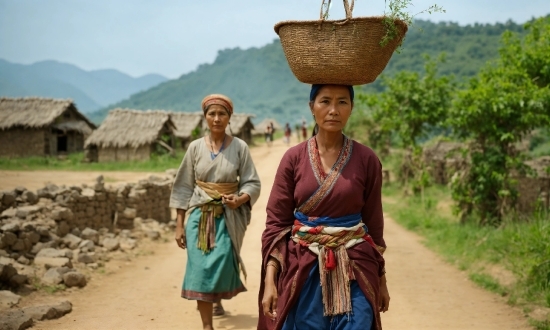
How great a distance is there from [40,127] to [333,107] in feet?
78.1

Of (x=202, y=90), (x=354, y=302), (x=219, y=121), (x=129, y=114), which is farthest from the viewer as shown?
(x=202, y=90)

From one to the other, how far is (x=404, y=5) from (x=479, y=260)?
6.11m

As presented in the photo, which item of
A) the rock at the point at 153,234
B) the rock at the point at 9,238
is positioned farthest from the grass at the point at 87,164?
the rock at the point at 9,238

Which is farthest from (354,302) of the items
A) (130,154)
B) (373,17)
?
(130,154)

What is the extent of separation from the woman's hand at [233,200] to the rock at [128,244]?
14.8 ft

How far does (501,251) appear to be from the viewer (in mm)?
8164

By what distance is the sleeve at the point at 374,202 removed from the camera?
3.28 meters

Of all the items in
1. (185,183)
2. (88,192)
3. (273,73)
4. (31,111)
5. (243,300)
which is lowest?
(243,300)

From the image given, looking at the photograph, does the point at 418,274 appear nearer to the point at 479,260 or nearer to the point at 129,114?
the point at 479,260

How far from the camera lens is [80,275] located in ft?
23.8

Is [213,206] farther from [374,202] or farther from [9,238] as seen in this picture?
[9,238]

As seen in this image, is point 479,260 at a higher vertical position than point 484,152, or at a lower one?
lower

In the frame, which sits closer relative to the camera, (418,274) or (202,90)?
(418,274)

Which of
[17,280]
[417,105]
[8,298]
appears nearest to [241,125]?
[417,105]
